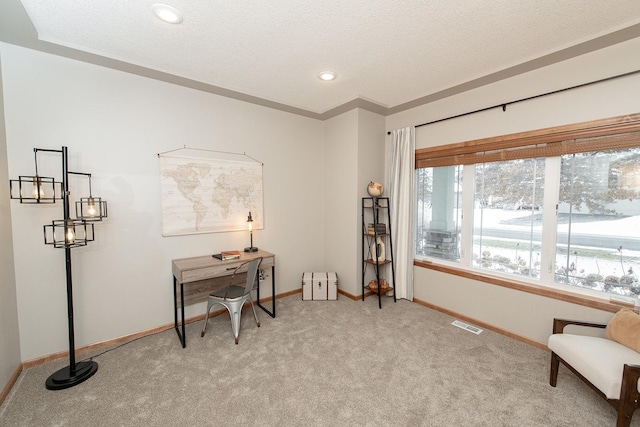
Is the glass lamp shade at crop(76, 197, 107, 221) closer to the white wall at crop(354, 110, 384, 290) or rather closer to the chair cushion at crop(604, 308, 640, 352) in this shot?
the white wall at crop(354, 110, 384, 290)

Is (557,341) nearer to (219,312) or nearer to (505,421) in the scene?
(505,421)

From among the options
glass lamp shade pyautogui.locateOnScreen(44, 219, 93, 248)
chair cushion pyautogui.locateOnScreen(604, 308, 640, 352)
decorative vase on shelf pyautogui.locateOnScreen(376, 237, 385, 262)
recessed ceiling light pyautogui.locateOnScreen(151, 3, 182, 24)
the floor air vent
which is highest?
recessed ceiling light pyautogui.locateOnScreen(151, 3, 182, 24)

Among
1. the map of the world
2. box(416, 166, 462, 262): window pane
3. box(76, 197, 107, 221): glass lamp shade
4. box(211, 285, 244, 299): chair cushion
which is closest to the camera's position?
box(76, 197, 107, 221): glass lamp shade

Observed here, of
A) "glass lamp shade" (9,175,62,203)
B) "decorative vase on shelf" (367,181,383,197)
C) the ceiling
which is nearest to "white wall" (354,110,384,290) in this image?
"decorative vase on shelf" (367,181,383,197)

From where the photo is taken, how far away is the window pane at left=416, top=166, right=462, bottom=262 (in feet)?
10.4

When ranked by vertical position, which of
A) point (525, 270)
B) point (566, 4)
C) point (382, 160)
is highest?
point (566, 4)

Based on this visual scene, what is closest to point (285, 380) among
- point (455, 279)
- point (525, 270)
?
point (455, 279)

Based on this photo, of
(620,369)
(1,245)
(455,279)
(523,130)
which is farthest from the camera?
(455,279)

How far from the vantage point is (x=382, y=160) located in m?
3.80

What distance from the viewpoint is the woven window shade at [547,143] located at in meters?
2.03

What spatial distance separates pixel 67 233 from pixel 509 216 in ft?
12.9

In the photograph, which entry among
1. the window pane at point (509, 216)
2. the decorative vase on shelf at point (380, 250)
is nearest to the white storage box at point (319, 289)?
the decorative vase on shelf at point (380, 250)

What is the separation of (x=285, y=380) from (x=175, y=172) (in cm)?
228

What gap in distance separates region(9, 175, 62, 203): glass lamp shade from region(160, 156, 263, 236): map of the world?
0.80 m
